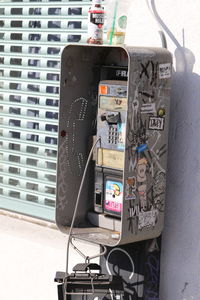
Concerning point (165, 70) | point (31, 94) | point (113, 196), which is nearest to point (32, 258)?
point (31, 94)

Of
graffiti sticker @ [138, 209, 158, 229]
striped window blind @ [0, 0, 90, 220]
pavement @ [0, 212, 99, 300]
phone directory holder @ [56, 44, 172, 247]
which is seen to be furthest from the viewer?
striped window blind @ [0, 0, 90, 220]

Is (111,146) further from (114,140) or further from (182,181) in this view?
(182,181)

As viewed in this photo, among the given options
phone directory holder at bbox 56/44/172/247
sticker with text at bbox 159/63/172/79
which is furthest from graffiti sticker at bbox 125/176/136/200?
sticker with text at bbox 159/63/172/79

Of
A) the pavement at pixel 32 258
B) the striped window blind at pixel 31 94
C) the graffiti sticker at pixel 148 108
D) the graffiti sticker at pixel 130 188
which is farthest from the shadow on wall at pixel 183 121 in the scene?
the striped window blind at pixel 31 94

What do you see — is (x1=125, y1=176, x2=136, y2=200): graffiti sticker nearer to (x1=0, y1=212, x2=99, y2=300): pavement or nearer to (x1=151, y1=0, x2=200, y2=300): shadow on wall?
(x1=151, y1=0, x2=200, y2=300): shadow on wall

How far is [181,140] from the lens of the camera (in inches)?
183

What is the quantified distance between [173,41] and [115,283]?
4.62 feet

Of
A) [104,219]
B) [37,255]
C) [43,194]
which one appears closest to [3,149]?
[43,194]

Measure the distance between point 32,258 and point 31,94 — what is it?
131 cm

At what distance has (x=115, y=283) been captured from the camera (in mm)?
4492

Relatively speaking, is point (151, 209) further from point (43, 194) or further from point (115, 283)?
point (43, 194)

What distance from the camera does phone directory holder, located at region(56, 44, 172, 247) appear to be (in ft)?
14.4

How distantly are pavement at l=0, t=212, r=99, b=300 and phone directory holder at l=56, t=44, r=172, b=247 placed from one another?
852mm

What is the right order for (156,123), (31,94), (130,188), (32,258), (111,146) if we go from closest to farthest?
(130,188) → (156,123) → (111,146) → (32,258) → (31,94)
